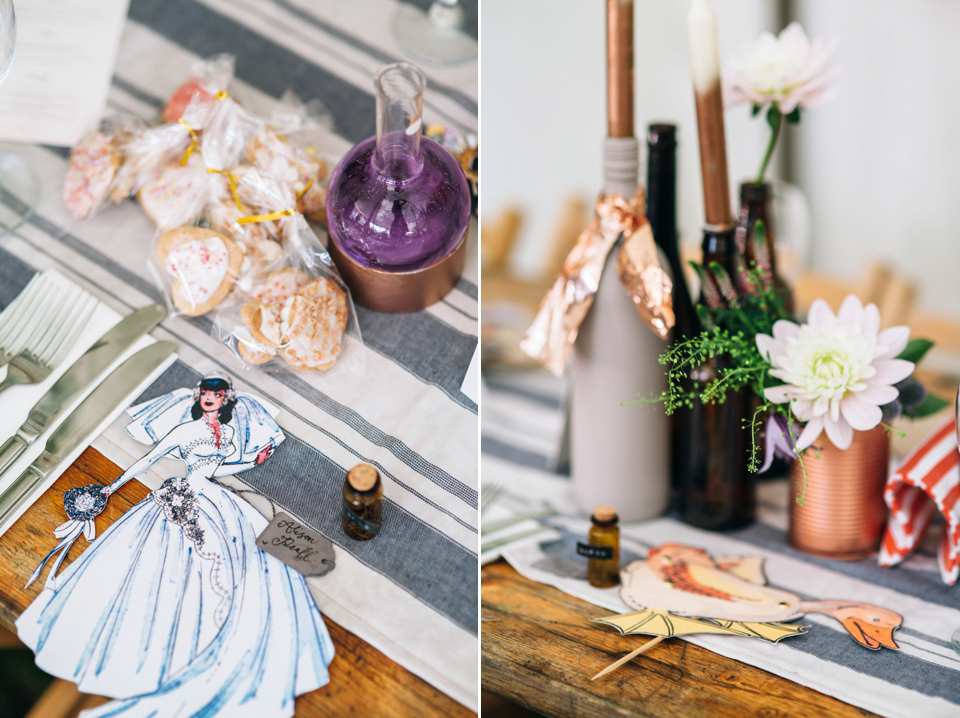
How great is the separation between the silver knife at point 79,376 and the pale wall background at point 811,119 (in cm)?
67

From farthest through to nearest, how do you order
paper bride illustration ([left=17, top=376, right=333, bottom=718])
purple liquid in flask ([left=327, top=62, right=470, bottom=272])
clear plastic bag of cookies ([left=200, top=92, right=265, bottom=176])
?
1. clear plastic bag of cookies ([left=200, top=92, right=265, bottom=176])
2. purple liquid in flask ([left=327, top=62, right=470, bottom=272])
3. paper bride illustration ([left=17, top=376, right=333, bottom=718])

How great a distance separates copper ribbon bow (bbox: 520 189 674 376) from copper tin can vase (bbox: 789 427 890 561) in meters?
0.18

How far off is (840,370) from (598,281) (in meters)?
0.20

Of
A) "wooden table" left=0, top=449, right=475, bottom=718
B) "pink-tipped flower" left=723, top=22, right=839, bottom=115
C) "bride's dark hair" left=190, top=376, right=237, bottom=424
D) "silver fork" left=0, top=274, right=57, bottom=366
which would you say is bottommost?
"wooden table" left=0, top=449, right=475, bottom=718

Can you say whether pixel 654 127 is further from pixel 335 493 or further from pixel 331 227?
pixel 335 493

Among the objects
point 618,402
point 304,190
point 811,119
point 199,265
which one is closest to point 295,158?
point 304,190

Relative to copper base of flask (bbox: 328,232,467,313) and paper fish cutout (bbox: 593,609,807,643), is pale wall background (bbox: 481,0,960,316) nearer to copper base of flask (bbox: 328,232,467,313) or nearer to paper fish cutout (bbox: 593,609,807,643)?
copper base of flask (bbox: 328,232,467,313)

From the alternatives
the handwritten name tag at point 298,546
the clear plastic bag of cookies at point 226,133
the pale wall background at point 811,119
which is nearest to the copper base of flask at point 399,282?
the clear plastic bag of cookies at point 226,133

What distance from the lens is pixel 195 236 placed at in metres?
0.75

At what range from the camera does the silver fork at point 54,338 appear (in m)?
0.72

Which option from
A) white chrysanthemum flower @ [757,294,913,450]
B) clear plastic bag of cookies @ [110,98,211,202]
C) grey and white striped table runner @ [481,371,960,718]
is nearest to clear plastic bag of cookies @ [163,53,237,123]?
clear plastic bag of cookies @ [110,98,211,202]

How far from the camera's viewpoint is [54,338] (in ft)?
2.44

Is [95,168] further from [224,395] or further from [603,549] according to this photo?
[603,549]

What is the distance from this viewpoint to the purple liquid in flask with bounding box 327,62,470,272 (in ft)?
2.19
